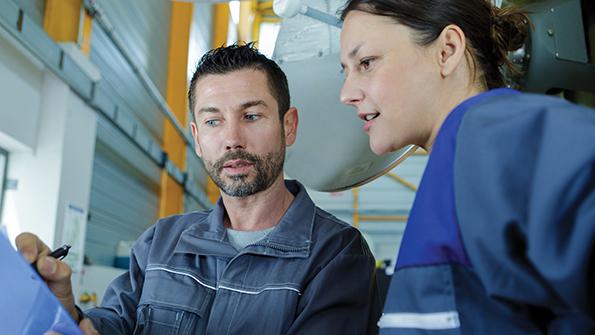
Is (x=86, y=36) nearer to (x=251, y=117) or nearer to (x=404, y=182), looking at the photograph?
(x=251, y=117)

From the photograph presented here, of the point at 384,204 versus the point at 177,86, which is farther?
the point at 384,204

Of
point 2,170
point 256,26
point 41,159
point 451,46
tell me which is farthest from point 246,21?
point 451,46

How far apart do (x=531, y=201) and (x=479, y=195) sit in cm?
6

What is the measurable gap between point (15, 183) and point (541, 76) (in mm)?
2272

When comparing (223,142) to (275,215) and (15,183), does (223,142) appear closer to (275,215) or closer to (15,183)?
(275,215)

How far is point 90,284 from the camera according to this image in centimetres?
328

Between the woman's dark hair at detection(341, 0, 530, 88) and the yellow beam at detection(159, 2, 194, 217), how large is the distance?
4484mm

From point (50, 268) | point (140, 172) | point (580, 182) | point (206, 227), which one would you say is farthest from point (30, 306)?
point (140, 172)

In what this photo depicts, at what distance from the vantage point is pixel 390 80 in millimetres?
930

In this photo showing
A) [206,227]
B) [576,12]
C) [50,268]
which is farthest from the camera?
[206,227]

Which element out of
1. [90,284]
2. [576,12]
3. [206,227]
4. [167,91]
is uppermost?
[167,91]

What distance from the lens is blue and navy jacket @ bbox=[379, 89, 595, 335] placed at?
62 cm

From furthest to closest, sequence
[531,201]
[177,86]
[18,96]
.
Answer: [177,86], [18,96], [531,201]

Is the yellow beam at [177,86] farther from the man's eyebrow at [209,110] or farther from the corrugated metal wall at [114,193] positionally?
the man's eyebrow at [209,110]
